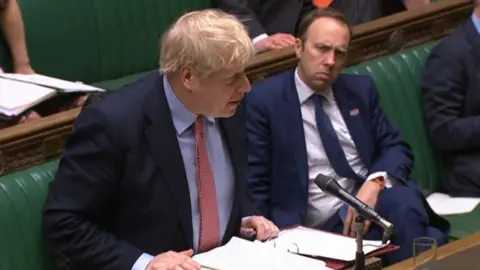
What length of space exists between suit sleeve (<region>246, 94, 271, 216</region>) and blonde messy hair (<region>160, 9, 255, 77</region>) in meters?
0.71

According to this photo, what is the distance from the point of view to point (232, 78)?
2363mm

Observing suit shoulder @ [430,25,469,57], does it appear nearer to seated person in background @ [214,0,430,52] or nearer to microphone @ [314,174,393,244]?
seated person in background @ [214,0,430,52]


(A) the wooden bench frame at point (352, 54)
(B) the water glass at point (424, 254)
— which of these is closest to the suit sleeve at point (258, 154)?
(A) the wooden bench frame at point (352, 54)

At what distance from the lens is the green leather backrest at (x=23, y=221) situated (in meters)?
2.52

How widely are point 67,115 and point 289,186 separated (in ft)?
2.22

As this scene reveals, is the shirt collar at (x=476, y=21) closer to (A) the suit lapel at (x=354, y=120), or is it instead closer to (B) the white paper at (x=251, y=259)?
(A) the suit lapel at (x=354, y=120)

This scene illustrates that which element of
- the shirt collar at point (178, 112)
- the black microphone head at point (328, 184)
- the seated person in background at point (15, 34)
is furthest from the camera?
the seated person in background at point (15, 34)

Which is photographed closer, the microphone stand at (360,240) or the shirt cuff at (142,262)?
the microphone stand at (360,240)

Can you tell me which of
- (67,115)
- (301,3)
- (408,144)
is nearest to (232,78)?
(67,115)

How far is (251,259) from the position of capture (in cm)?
236

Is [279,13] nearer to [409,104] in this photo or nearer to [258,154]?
[409,104]

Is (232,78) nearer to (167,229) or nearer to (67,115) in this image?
(167,229)

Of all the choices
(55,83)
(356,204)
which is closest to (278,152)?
(55,83)

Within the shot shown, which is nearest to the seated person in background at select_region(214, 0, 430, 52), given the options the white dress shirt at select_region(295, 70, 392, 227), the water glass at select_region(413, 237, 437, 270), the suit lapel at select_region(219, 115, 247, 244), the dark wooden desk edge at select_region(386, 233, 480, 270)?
the white dress shirt at select_region(295, 70, 392, 227)
